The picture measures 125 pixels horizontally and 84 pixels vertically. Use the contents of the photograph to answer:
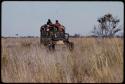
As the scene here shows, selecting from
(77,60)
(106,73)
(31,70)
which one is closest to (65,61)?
(77,60)

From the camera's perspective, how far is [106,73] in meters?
5.03

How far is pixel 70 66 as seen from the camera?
562 centimetres

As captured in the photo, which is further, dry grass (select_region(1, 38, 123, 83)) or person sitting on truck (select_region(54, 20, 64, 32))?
person sitting on truck (select_region(54, 20, 64, 32))

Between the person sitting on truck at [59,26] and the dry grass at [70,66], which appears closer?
the dry grass at [70,66]

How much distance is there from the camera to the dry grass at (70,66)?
16.6ft

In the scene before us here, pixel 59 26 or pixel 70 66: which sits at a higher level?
pixel 59 26

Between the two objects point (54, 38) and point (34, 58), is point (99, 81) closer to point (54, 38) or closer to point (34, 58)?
point (34, 58)

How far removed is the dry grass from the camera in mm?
5066

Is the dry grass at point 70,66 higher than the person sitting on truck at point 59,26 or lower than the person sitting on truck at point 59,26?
lower

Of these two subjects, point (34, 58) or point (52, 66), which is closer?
point (52, 66)

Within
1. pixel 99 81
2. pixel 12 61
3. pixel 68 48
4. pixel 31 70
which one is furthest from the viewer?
pixel 68 48

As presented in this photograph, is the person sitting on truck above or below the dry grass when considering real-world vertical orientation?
above

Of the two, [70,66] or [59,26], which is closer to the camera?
[70,66]

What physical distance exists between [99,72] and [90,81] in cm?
19
